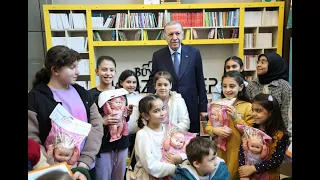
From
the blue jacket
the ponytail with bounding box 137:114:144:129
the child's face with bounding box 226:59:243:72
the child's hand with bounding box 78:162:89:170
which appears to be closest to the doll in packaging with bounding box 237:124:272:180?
the blue jacket

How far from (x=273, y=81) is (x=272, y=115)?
0.17 m

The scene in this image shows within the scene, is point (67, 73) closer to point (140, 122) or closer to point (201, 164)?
point (140, 122)

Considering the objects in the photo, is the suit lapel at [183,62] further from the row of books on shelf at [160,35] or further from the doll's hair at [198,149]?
the row of books on shelf at [160,35]

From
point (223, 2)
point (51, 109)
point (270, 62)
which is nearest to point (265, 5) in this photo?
point (223, 2)

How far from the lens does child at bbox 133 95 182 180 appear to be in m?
1.10

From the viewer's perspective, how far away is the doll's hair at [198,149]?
40.8 inches

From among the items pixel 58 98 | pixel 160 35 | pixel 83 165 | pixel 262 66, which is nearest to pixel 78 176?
pixel 83 165

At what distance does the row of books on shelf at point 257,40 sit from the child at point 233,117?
55 centimetres

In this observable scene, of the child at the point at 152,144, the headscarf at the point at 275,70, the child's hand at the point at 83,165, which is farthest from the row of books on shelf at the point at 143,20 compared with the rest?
the child's hand at the point at 83,165

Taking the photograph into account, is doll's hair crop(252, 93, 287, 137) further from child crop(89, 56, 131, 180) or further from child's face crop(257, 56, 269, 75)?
child crop(89, 56, 131, 180)

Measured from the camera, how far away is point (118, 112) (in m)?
1.17

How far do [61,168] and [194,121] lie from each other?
0.65 meters
